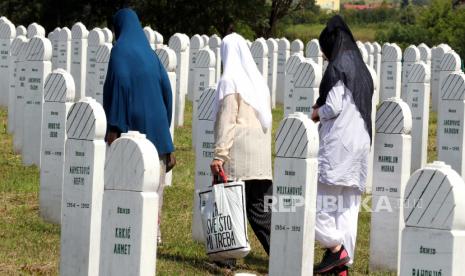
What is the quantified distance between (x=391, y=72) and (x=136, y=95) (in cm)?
1579

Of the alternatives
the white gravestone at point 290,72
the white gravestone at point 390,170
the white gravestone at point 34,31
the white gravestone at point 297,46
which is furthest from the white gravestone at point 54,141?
the white gravestone at point 297,46

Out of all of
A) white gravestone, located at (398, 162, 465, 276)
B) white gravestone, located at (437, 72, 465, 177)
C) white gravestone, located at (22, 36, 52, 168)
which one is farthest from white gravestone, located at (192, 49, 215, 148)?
white gravestone, located at (398, 162, 465, 276)

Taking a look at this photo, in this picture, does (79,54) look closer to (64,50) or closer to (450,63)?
(64,50)

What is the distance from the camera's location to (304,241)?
938cm

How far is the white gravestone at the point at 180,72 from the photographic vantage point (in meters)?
21.3

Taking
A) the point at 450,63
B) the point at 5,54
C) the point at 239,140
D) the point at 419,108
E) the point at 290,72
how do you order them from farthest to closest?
the point at 450,63 → the point at 5,54 → the point at 290,72 → the point at 419,108 → the point at 239,140

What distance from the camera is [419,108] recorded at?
1683 centimetres

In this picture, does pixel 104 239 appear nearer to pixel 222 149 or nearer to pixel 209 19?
pixel 222 149

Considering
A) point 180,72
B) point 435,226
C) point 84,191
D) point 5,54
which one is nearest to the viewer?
point 435,226

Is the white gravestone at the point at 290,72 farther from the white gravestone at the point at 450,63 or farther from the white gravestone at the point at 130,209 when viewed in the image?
the white gravestone at the point at 130,209

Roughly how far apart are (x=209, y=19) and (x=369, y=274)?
33430 millimetres

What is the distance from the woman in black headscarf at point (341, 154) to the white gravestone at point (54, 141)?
8.77 feet

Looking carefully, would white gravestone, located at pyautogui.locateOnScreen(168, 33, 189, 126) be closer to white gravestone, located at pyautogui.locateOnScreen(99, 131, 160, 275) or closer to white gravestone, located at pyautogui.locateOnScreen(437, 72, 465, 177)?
white gravestone, located at pyautogui.locateOnScreen(437, 72, 465, 177)

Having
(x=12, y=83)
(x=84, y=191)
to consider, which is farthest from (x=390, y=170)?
(x=12, y=83)
